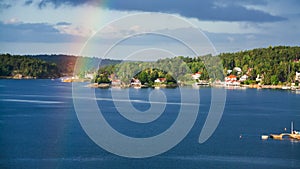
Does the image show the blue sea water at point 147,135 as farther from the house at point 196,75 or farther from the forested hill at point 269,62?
the forested hill at point 269,62

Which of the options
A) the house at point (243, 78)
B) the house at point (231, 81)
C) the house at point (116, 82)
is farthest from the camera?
the house at point (243, 78)

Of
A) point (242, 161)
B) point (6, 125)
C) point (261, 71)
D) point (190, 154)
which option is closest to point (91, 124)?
point (6, 125)

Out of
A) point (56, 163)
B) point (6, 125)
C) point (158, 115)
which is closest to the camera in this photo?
point (56, 163)

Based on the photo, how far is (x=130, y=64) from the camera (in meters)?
45.1

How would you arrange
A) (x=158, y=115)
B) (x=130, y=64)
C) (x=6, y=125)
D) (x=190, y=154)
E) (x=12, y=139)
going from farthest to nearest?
(x=130, y=64)
(x=158, y=115)
(x=6, y=125)
(x=12, y=139)
(x=190, y=154)

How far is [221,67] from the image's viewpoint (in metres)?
50.3

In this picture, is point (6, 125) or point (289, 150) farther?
point (6, 125)

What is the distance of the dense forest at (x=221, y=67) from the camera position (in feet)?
144

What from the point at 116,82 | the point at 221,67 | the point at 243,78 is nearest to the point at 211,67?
the point at 221,67

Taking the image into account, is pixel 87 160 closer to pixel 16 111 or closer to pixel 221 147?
pixel 221 147

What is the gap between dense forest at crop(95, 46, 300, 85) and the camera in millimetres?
44000

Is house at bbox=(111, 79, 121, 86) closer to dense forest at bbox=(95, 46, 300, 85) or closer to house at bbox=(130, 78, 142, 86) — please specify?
dense forest at bbox=(95, 46, 300, 85)

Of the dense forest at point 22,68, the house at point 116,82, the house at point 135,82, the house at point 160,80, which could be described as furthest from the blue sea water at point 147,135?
the dense forest at point 22,68

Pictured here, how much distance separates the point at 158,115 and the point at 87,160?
8.58m
